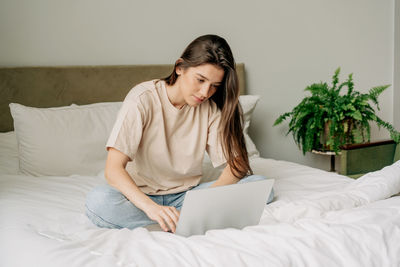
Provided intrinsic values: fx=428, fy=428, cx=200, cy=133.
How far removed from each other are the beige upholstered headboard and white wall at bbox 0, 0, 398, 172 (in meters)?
0.11

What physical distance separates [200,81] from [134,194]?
45 centimetres

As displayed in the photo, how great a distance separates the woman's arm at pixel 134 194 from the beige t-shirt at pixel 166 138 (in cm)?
10

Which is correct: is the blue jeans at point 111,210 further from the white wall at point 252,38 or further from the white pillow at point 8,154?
the white wall at point 252,38

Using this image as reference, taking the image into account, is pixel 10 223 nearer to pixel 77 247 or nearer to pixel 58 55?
pixel 77 247

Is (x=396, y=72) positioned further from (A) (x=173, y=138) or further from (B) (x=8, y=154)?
(B) (x=8, y=154)

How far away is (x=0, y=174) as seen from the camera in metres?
2.04

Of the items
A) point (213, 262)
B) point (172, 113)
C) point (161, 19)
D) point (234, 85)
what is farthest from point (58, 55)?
point (213, 262)

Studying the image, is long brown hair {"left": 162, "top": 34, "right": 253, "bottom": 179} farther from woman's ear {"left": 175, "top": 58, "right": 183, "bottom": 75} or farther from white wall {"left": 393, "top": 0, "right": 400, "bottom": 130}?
white wall {"left": 393, "top": 0, "right": 400, "bottom": 130}

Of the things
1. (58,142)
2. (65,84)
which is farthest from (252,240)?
(65,84)

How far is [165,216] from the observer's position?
123 cm

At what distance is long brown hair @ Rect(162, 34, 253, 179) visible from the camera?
4.84 feet

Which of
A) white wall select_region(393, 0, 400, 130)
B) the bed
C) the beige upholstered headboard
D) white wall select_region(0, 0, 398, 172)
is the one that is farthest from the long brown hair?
white wall select_region(393, 0, 400, 130)

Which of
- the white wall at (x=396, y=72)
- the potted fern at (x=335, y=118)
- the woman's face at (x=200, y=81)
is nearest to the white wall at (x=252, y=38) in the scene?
the white wall at (x=396, y=72)

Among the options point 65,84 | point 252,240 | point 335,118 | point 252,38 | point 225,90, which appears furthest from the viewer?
point 252,38
